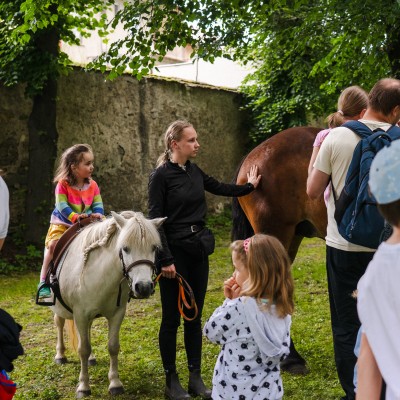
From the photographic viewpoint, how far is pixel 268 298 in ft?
9.45

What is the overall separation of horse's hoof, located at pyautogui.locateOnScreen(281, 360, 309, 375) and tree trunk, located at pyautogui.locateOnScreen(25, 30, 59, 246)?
584 cm

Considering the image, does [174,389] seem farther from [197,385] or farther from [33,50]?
[33,50]

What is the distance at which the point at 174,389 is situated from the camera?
4.27 metres

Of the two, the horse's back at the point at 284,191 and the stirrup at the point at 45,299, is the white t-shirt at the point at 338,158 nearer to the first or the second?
the horse's back at the point at 284,191

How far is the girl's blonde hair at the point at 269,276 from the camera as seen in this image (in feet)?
9.42

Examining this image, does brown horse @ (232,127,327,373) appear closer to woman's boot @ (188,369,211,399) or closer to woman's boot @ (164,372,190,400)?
woman's boot @ (188,369,211,399)

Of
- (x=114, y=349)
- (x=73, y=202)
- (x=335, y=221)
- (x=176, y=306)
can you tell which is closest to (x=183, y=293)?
(x=176, y=306)

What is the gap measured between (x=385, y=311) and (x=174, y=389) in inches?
111

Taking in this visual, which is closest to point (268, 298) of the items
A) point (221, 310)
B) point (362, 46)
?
point (221, 310)

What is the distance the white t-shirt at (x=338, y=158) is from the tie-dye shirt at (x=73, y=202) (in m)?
2.19

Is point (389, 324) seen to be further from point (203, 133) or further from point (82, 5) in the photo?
point (203, 133)

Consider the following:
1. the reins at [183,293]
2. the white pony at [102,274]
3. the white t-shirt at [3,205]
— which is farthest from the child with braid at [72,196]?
the white t-shirt at [3,205]

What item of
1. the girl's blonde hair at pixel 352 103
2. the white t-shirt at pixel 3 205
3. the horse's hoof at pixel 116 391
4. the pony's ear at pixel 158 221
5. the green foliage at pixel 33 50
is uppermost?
the green foliage at pixel 33 50

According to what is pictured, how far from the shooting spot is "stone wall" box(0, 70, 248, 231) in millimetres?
9859
